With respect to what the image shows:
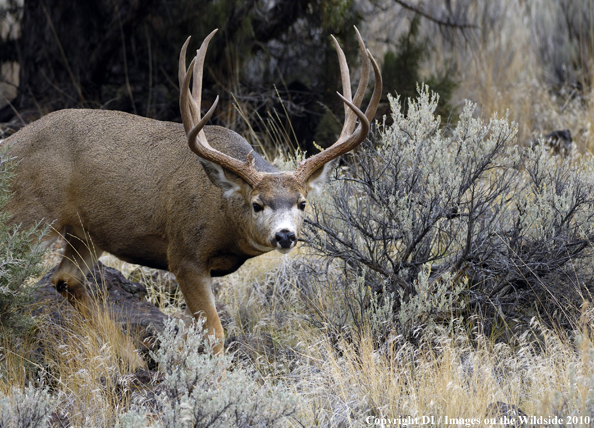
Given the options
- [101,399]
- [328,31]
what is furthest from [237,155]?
[328,31]

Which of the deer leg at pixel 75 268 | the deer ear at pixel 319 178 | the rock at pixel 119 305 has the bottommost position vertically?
the rock at pixel 119 305

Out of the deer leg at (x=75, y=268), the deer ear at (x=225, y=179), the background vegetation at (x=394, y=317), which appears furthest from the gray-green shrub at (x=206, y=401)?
the deer leg at (x=75, y=268)

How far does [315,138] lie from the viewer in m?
9.14

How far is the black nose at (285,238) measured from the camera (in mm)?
4277

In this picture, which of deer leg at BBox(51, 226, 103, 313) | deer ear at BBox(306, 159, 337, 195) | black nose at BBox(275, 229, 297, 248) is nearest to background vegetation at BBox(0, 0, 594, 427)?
deer ear at BBox(306, 159, 337, 195)

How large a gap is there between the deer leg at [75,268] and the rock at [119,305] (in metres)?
Result: 0.08

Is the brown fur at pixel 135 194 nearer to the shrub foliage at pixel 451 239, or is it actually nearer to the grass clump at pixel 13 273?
the grass clump at pixel 13 273

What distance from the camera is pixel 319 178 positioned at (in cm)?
495

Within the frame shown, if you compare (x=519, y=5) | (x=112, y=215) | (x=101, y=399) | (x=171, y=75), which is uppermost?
(x=519, y=5)

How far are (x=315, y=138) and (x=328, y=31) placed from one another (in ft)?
4.94

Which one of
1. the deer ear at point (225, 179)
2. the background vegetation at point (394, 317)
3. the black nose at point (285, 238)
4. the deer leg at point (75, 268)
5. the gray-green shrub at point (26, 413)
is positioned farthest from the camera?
the deer leg at point (75, 268)

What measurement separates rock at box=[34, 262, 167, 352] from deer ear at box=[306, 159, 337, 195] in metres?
1.60

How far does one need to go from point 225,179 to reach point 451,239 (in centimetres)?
165

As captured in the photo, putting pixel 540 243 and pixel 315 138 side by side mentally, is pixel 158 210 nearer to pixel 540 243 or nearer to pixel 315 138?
pixel 540 243
